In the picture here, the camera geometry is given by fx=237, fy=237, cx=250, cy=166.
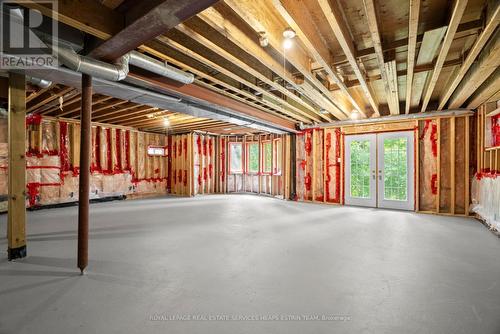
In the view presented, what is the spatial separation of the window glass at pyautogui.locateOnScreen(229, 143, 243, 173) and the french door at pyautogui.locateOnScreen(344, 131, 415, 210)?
4386 mm

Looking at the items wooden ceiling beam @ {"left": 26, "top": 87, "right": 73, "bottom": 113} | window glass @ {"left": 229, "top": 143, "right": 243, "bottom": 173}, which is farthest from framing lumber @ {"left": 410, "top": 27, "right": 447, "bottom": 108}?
window glass @ {"left": 229, "top": 143, "right": 243, "bottom": 173}

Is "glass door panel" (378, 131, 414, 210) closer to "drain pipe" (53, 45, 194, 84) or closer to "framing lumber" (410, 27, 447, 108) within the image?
"framing lumber" (410, 27, 447, 108)

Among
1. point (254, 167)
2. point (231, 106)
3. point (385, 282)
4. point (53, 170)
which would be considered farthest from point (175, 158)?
point (385, 282)

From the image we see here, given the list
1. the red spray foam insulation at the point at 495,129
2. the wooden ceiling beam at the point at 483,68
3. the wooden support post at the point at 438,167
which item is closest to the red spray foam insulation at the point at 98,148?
the wooden ceiling beam at the point at 483,68

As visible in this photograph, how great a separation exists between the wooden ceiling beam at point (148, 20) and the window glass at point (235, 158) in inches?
288

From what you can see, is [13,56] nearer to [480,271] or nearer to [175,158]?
[480,271]

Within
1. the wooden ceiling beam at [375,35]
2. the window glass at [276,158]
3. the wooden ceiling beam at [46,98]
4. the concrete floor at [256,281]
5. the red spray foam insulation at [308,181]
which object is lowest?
the concrete floor at [256,281]

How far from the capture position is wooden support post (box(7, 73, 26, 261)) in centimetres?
251

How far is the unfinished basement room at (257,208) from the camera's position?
1.68 m

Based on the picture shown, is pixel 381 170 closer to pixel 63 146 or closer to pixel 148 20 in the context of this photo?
pixel 148 20

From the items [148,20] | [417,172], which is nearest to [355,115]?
[417,172]

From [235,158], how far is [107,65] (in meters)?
7.41

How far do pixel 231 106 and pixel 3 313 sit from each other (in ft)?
11.8

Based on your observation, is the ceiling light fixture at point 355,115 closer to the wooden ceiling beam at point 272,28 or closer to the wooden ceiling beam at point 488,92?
the wooden ceiling beam at point 488,92
